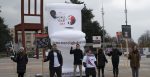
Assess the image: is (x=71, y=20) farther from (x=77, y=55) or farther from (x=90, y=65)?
(x=90, y=65)

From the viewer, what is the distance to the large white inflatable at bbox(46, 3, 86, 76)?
23312mm

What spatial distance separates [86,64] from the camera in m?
18.1

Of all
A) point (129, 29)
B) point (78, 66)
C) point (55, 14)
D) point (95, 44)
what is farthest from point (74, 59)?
point (129, 29)

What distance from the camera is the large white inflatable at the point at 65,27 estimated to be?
2331 centimetres

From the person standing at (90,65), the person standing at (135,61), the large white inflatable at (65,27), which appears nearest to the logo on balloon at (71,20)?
the large white inflatable at (65,27)

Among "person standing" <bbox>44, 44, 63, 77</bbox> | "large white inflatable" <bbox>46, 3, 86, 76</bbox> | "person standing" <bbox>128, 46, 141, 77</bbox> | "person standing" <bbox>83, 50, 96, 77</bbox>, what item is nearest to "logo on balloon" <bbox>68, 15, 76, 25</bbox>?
"large white inflatable" <bbox>46, 3, 86, 76</bbox>

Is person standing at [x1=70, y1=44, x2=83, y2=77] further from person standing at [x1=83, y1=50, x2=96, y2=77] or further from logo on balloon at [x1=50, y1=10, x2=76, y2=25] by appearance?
person standing at [x1=83, y1=50, x2=96, y2=77]

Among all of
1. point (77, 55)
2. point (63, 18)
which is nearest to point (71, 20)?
point (63, 18)

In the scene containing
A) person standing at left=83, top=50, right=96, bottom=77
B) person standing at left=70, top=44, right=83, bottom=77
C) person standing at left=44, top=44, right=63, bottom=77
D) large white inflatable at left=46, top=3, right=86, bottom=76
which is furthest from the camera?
large white inflatable at left=46, top=3, right=86, bottom=76

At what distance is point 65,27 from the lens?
2384 cm

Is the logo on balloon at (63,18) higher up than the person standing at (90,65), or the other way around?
the logo on balloon at (63,18)

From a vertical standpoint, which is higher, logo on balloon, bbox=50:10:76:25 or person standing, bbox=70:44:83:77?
logo on balloon, bbox=50:10:76:25

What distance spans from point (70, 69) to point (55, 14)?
3.23 m

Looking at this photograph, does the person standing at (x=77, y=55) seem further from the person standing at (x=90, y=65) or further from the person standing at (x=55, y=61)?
the person standing at (x=55, y=61)
